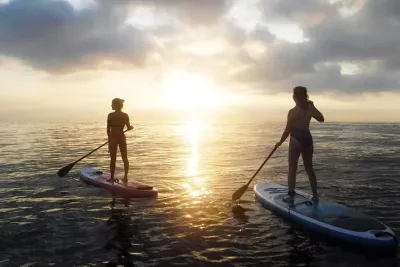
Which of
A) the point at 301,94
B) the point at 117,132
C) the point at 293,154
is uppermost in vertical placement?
the point at 301,94

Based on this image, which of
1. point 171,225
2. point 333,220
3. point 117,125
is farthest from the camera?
point 117,125

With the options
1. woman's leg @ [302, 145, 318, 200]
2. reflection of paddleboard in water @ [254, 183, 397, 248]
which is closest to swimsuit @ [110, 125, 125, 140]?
reflection of paddleboard in water @ [254, 183, 397, 248]

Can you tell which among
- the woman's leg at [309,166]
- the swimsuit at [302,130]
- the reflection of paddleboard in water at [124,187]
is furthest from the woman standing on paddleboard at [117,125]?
the woman's leg at [309,166]

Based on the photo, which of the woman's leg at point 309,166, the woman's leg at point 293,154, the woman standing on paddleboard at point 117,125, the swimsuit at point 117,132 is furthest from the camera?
the swimsuit at point 117,132

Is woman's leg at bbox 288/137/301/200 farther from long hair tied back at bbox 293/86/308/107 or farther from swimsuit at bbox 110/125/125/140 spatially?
swimsuit at bbox 110/125/125/140

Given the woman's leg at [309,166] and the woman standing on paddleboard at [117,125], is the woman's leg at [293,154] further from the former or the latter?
the woman standing on paddleboard at [117,125]

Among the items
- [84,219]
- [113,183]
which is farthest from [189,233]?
[113,183]

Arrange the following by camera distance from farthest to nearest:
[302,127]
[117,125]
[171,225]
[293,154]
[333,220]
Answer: [117,125]
[293,154]
[302,127]
[171,225]
[333,220]

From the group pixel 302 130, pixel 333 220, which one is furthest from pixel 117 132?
pixel 333 220

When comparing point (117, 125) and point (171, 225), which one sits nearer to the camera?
point (171, 225)

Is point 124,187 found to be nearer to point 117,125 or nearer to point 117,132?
point 117,132

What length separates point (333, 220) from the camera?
777 centimetres

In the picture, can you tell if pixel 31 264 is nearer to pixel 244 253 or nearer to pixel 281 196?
pixel 244 253

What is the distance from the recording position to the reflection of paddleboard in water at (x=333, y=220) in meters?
6.84
